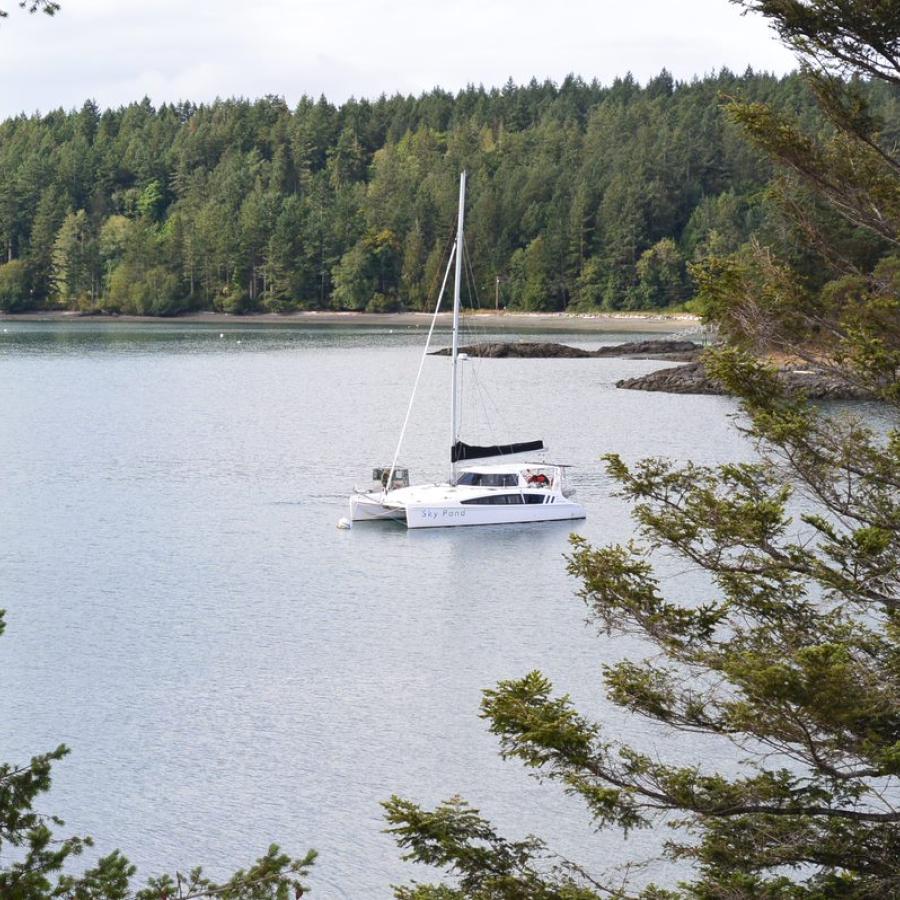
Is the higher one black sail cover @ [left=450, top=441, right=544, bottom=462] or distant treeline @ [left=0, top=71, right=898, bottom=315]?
A: distant treeline @ [left=0, top=71, right=898, bottom=315]

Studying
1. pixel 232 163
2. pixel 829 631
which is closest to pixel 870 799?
pixel 829 631

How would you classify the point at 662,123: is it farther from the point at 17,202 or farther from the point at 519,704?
the point at 519,704

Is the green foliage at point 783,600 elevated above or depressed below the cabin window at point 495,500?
above

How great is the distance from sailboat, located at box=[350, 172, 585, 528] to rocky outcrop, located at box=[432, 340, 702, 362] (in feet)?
185

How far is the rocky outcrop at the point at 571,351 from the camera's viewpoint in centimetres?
9606

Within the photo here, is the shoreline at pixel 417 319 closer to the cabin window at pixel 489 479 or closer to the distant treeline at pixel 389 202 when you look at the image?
the distant treeline at pixel 389 202

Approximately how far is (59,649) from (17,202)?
514ft

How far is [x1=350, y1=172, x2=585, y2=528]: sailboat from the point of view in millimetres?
37094

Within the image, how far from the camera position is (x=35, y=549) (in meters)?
34.6

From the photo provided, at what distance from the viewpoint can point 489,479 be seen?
38.4 meters

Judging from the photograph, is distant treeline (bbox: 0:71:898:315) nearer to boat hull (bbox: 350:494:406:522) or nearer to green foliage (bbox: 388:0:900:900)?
boat hull (bbox: 350:494:406:522)

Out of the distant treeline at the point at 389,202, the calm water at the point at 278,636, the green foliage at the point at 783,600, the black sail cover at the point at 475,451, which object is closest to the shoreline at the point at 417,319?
the distant treeline at the point at 389,202

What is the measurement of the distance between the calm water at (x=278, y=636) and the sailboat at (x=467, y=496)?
680 mm

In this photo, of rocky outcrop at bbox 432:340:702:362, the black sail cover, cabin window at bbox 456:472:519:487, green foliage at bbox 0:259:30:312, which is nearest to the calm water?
cabin window at bbox 456:472:519:487
